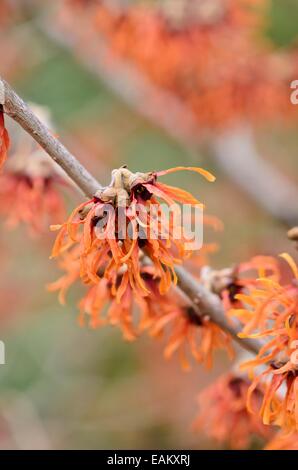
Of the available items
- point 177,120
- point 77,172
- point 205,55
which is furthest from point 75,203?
point 77,172

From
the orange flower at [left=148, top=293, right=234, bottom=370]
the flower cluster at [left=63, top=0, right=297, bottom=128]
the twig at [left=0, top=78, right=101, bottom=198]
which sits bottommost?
the orange flower at [left=148, top=293, right=234, bottom=370]

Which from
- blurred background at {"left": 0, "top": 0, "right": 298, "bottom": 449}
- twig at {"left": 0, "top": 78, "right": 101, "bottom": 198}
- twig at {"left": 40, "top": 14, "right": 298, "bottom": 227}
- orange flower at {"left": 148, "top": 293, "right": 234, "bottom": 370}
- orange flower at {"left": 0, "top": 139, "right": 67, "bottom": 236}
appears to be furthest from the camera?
twig at {"left": 40, "top": 14, "right": 298, "bottom": 227}

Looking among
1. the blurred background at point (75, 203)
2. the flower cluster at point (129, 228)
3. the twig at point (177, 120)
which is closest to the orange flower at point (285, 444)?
the flower cluster at point (129, 228)

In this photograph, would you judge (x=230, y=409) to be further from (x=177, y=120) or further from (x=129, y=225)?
(x=177, y=120)

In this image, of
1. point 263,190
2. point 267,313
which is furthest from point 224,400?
point 263,190

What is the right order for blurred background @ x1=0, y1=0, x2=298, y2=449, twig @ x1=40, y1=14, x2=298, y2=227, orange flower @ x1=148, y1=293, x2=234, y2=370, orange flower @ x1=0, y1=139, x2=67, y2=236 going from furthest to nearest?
twig @ x1=40, y1=14, x2=298, y2=227 < blurred background @ x1=0, y1=0, x2=298, y2=449 < orange flower @ x1=0, y1=139, x2=67, y2=236 < orange flower @ x1=148, y1=293, x2=234, y2=370

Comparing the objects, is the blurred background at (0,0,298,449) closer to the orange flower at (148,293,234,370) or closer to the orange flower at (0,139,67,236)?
the orange flower at (0,139,67,236)

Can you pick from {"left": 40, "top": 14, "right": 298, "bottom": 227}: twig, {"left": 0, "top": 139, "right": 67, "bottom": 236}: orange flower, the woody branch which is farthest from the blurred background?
the woody branch

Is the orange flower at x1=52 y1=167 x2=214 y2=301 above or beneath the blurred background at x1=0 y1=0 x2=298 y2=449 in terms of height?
beneath
